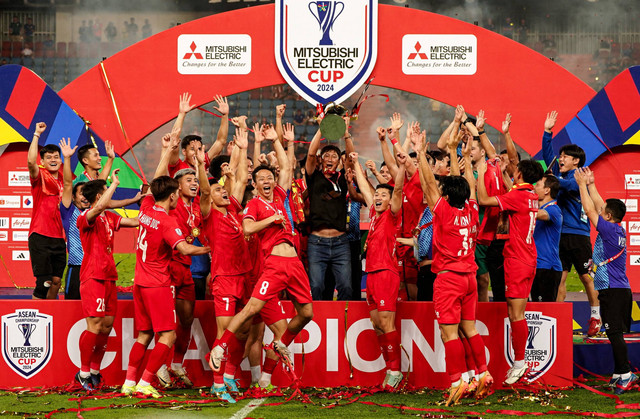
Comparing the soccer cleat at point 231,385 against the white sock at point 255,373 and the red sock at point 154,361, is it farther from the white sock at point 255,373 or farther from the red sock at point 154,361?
the red sock at point 154,361

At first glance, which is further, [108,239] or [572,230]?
[572,230]

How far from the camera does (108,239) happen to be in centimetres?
741

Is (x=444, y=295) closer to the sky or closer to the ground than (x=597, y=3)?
closer to the ground

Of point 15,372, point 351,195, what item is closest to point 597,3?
point 351,195

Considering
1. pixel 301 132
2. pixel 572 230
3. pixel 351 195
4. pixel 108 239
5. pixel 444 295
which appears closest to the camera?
pixel 444 295

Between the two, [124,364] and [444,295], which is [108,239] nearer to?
[124,364]

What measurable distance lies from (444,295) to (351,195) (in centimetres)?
214

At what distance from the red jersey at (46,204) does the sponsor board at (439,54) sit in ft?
15.0

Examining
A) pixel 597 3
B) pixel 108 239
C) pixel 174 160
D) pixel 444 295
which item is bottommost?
pixel 444 295

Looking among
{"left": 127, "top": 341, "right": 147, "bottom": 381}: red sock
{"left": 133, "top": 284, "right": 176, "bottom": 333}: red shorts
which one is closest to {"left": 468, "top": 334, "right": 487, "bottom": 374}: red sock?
{"left": 133, "top": 284, "right": 176, "bottom": 333}: red shorts

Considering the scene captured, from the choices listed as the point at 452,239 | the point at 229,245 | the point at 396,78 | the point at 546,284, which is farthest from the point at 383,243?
the point at 396,78

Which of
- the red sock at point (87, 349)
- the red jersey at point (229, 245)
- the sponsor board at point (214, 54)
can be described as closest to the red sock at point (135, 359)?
the red sock at point (87, 349)

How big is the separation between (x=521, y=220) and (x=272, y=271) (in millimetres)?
2439

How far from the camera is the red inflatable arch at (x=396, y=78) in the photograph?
→ 10031 millimetres
